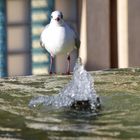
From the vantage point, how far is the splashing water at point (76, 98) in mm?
3371

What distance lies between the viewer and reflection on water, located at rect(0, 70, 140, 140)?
2.63m

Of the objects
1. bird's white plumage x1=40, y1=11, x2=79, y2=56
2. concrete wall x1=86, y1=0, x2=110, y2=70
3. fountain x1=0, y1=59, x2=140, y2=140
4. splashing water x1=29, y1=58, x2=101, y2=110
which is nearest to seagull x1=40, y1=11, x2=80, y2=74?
bird's white plumage x1=40, y1=11, x2=79, y2=56

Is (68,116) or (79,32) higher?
(79,32)

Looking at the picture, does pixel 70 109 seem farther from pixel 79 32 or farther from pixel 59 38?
pixel 79 32

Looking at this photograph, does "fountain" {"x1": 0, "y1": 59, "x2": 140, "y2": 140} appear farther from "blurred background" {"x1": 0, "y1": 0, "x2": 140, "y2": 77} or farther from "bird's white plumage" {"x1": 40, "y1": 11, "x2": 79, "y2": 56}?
"blurred background" {"x1": 0, "y1": 0, "x2": 140, "y2": 77}

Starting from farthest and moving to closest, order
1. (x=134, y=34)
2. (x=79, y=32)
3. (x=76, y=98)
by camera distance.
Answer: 1. (x=79, y=32)
2. (x=134, y=34)
3. (x=76, y=98)

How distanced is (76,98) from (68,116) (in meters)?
0.34

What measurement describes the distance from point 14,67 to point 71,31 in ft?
6.52

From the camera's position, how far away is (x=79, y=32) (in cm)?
817

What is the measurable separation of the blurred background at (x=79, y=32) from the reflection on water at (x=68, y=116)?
10.9ft

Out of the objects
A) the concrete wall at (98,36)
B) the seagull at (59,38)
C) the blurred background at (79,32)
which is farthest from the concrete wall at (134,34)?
the seagull at (59,38)

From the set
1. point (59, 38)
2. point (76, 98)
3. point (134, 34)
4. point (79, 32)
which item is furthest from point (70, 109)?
point (79, 32)

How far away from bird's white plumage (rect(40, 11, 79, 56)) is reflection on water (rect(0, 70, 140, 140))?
1.93 m

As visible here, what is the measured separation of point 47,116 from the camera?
309 cm
